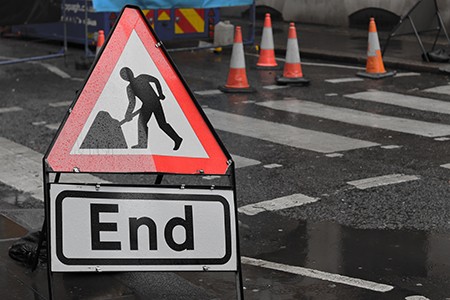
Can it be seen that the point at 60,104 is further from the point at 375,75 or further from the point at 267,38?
the point at 375,75

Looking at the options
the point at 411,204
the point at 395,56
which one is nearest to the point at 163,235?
the point at 411,204

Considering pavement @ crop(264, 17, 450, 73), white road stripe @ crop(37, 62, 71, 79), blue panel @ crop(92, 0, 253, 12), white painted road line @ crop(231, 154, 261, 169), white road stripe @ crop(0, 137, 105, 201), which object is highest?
blue panel @ crop(92, 0, 253, 12)

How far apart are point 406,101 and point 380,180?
13.7 feet

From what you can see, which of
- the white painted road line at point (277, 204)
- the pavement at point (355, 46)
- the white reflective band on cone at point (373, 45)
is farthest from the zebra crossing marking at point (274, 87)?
the white painted road line at point (277, 204)

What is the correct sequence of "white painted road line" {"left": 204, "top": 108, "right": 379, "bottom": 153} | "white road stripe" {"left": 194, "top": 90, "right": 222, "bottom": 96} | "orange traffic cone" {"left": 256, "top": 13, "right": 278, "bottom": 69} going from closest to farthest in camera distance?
"white painted road line" {"left": 204, "top": 108, "right": 379, "bottom": 153}
"white road stripe" {"left": 194, "top": 90, "right": 222, "bottom": 96}
"orange traffic cone" {"left": 256, "top": 13, "right": 278, "bottom": 69}

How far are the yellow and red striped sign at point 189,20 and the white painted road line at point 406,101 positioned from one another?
5802 mm

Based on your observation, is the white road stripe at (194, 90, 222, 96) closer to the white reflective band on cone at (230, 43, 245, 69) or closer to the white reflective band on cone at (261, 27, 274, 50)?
the white reflective band on cone at (230, 43, 245, 69)

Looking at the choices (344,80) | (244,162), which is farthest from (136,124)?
(344,80)

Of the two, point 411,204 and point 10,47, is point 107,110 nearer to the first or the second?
point 411,204

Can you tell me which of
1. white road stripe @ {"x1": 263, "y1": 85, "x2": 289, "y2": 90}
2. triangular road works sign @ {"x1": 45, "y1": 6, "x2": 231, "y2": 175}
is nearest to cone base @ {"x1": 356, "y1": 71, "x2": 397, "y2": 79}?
white road stripe @ {"x1": 263, "y1": 85, "x2": 289, "y2": 90}

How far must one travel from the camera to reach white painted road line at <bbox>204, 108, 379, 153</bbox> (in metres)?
9.66

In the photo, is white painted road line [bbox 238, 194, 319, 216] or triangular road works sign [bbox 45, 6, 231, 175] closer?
triangular road works sign [bbox 45, 6, 231, 175]

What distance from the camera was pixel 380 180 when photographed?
27.1 feet

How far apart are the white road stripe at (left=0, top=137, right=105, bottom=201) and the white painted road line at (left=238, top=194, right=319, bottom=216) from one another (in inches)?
55.3
